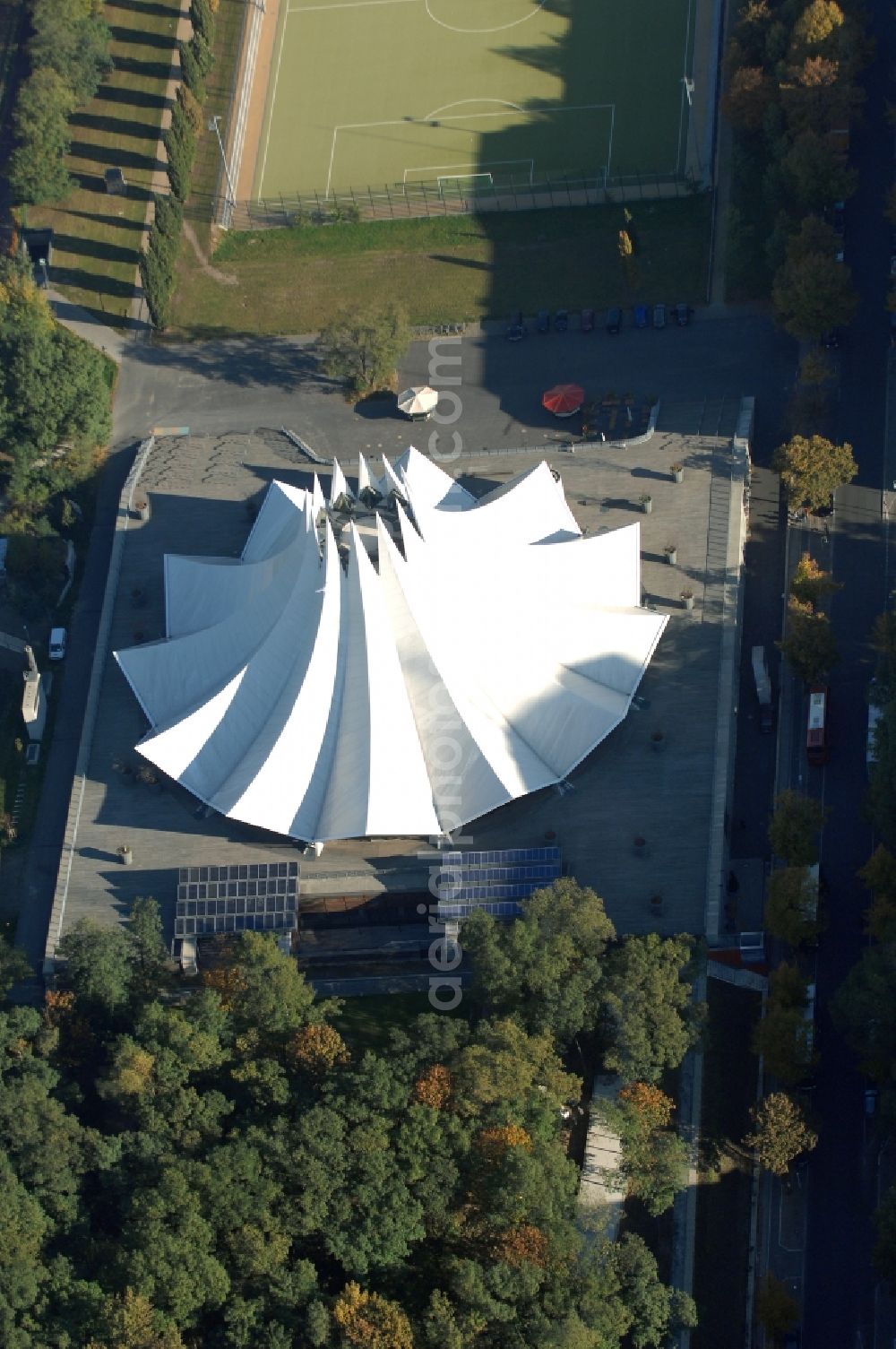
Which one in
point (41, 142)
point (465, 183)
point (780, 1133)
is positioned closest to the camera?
point (780, 1133)

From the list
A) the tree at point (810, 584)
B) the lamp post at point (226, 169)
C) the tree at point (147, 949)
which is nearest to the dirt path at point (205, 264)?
the lamp post at point (226, 169)

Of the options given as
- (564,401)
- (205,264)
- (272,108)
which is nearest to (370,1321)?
(564,401)

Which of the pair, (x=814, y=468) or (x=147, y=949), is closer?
(x=147, y=949)

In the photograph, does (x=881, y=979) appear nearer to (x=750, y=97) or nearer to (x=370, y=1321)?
(x=370, y=1321)

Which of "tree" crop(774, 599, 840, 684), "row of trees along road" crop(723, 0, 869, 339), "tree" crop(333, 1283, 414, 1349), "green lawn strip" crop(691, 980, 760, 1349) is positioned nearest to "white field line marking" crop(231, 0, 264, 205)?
"row of trees along road" crop(723, 0, 869, 339)

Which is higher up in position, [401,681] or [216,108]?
[216,108]

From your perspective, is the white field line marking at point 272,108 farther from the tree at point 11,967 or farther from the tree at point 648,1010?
the tree at point 648,1010

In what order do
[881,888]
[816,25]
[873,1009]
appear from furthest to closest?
[816,25] < [881,888] < [873,1009]

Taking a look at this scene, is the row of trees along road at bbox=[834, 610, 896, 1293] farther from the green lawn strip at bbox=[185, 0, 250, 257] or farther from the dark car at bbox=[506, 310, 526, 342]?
the green lawn strip at bbox=[185, 0, 250, 257]
